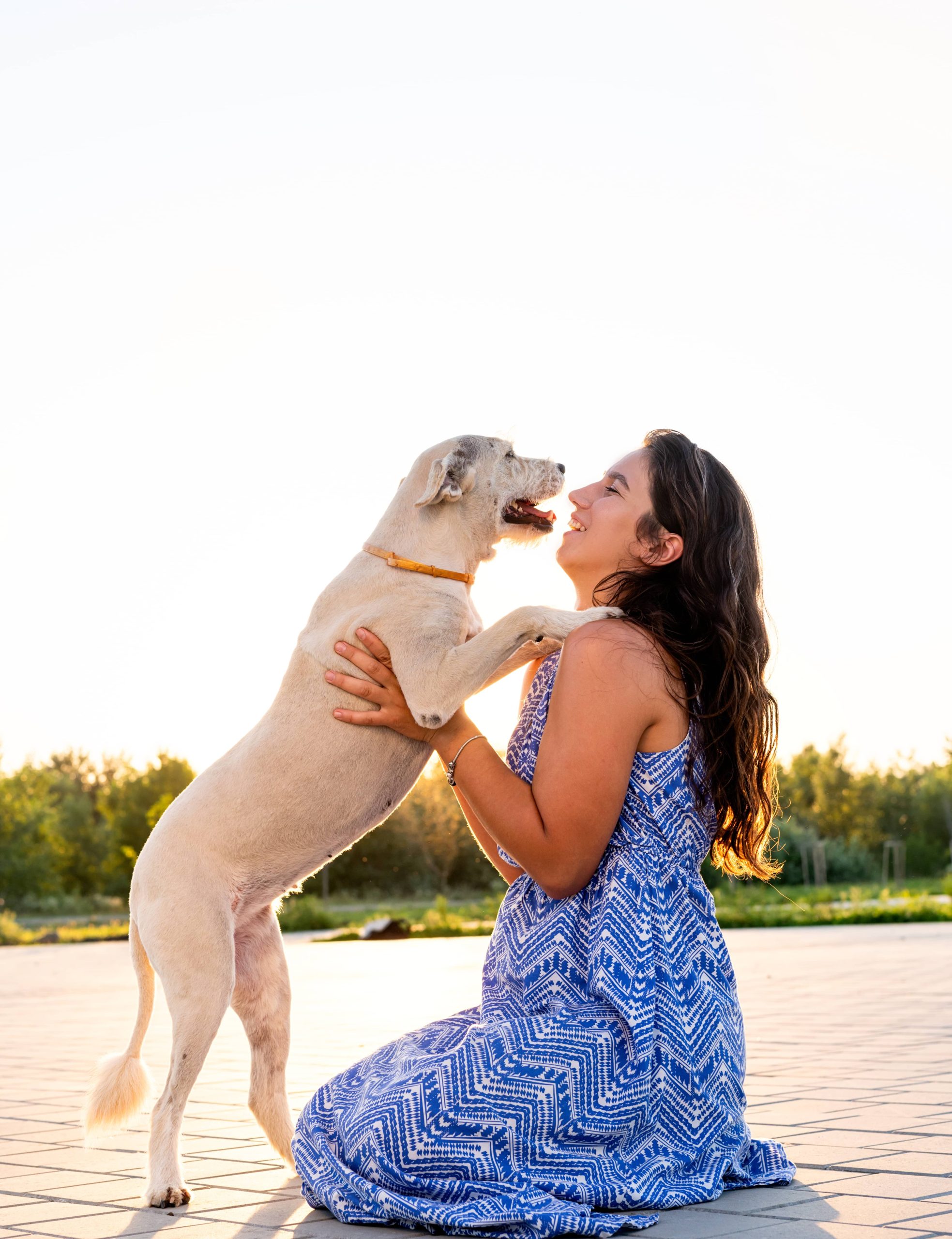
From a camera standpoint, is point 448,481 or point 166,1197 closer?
point 166,1197

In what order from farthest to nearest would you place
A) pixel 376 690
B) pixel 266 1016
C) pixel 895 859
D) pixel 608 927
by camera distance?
pixel 895 859
pixel 266 1016
pixel 376 690
pixel 608 927

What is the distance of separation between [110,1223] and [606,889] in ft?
4.86

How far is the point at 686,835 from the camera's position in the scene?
348 cm

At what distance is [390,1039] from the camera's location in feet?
23.5

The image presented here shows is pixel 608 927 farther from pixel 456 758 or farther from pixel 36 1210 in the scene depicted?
pixel 36 1210

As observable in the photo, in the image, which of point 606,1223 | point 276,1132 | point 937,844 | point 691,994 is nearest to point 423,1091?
point 606,1223

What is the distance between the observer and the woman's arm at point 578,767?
327 cm

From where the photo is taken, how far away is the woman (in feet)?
9.92

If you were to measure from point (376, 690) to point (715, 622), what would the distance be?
102 centimetres

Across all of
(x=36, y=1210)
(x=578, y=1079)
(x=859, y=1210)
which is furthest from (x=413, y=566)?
(x=859, y=1210)

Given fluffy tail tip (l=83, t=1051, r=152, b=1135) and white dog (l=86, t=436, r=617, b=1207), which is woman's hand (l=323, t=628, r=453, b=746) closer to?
white dog (l=86, t=436, r=617, b=1207)

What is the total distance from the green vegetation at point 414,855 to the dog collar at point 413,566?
16.9 m

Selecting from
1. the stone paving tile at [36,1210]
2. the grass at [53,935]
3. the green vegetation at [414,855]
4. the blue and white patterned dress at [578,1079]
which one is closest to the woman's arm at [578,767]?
the blue and white patterned dress at [578,1079]

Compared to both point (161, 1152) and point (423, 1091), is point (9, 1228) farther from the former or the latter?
point (423, 1091)
